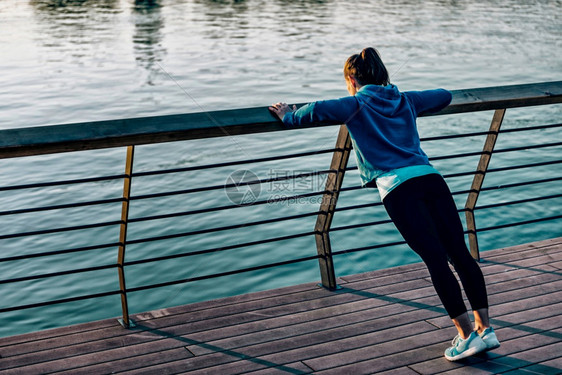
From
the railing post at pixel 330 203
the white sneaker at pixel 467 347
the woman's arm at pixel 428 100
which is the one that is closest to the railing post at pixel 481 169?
the woman's arm at pixel 428 100

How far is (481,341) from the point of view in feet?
10.5

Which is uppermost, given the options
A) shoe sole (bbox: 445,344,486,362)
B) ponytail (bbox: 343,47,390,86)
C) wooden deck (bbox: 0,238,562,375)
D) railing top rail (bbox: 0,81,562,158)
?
ponytail (bbox: 343,47,390,86)

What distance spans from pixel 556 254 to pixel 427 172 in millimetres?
1895

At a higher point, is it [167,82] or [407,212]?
[407,212]

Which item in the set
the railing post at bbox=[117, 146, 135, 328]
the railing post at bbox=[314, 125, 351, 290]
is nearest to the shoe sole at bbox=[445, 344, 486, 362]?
the railing post at bbox=[314, 125, 351, 290]

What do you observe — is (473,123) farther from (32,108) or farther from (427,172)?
(427,172)

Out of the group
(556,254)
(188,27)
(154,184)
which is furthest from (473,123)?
(188,27)

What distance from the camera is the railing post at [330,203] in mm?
3830

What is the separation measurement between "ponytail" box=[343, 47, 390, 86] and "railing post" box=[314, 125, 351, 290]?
52 centimetres

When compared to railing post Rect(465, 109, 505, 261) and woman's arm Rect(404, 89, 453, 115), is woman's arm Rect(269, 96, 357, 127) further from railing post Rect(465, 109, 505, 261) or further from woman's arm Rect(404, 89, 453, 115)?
railing post Rect(465, 109, 505, 261)

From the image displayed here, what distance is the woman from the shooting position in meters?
3.17

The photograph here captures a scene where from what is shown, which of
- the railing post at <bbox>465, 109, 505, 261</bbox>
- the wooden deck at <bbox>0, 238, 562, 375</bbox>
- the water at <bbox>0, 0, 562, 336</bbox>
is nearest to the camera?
the wooden deck at <bbox>0, 238, 562, 375</bbox>
